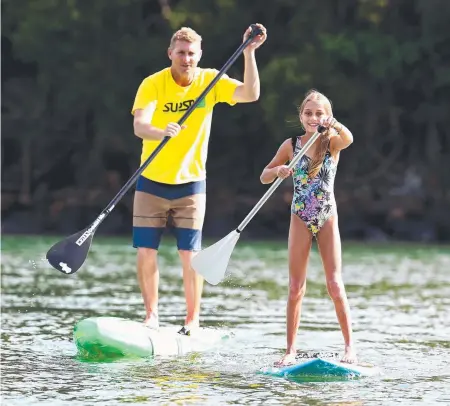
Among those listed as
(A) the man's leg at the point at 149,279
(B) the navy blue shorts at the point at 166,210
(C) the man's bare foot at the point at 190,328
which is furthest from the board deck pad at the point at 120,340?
(B) the navy blue shorts at the point at 166,210

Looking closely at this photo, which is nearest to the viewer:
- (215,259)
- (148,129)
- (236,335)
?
(215,259)

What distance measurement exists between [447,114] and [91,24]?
337 inches

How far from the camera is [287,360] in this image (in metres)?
7.90

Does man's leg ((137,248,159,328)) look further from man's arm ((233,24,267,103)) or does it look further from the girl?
the girl

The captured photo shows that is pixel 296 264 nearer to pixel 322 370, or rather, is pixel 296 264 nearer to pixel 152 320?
pixel 322 370

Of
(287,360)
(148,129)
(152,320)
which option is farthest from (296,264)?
(152,320)

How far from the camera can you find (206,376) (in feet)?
25.1

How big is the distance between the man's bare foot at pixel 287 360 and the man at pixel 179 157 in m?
1.21

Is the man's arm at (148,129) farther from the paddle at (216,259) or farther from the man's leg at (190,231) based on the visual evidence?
the paddle at (216,259)

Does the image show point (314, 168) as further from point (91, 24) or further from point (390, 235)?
point (91, 24)

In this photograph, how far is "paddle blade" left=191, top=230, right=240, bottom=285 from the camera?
8484mm

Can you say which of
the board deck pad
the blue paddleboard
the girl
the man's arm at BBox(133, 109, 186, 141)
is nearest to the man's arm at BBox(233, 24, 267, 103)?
the man's arm at BBox(133, 109, 186, 141)

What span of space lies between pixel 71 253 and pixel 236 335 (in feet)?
4.43

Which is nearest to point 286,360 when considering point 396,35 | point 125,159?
point 396,35
